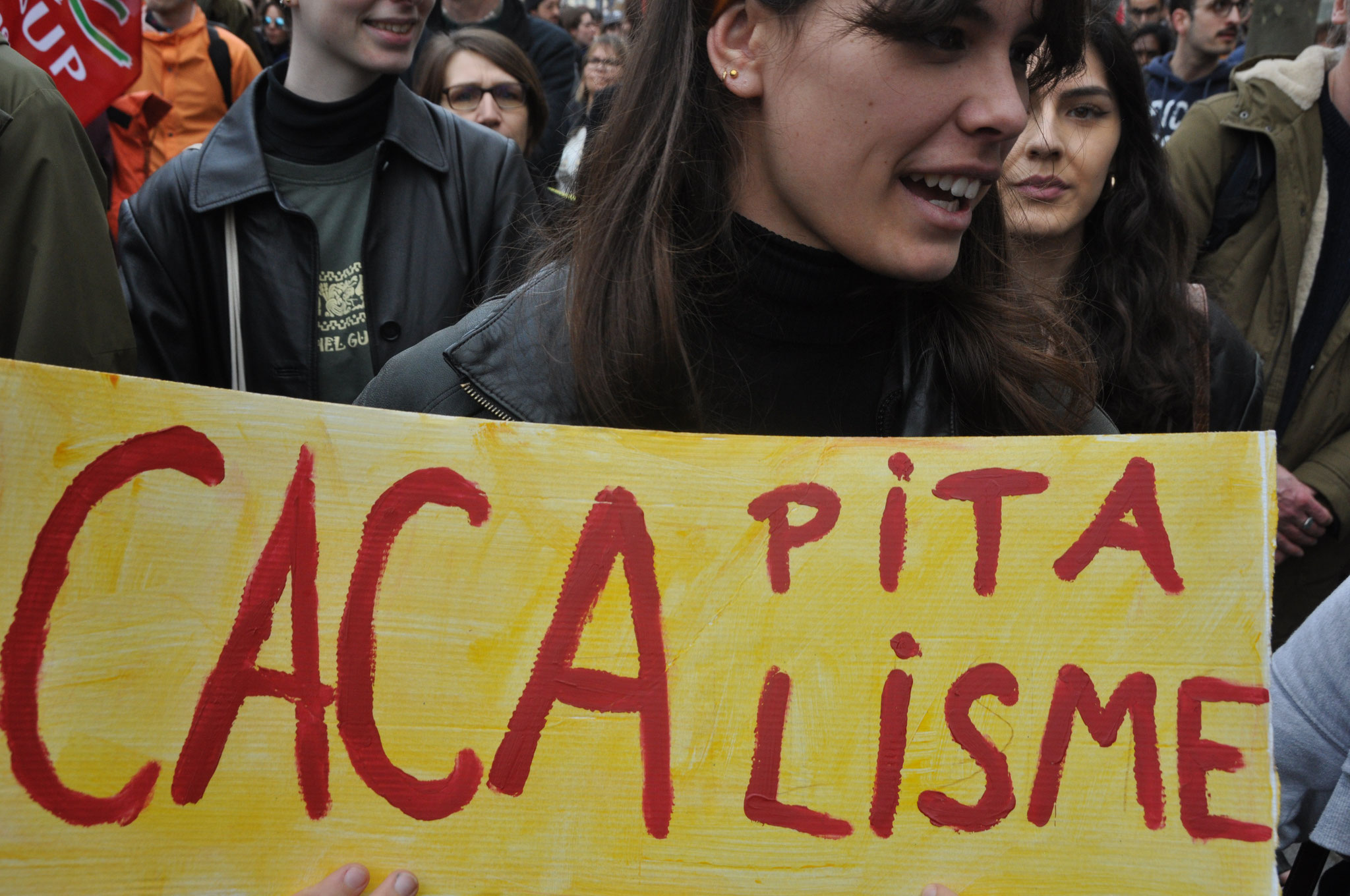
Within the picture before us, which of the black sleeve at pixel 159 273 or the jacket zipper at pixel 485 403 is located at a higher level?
the jacket zipper at pixel 485 403

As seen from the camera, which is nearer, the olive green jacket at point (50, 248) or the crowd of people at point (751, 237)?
the crowd of people at point (751, 237)

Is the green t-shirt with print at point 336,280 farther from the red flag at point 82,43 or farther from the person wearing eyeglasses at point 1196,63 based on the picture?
the person wearing eyeglasses at point 1196,63

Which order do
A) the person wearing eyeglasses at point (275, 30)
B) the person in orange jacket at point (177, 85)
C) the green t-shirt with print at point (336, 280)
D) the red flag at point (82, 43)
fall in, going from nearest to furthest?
the green t-shirt with print at point (336, 280) < the red flag at point (82, 43) < the person in orange jacket at point (177, 85) < the person wearing eyeglasses at point (275, 30)

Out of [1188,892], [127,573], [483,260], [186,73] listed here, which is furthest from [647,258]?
[186,73]

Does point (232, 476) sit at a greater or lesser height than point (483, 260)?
greater

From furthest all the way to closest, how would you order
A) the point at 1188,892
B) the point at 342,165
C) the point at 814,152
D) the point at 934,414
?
the point at 342,165 < the point at 934,414 < the point at 814,152 < the point at 1188,892

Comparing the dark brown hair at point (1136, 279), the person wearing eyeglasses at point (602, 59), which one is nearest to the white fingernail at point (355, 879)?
the dark brown hair at point (1136, 279)

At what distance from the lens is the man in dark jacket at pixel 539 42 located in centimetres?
524

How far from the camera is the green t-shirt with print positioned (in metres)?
2.53

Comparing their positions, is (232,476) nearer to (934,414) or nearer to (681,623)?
(681,623)

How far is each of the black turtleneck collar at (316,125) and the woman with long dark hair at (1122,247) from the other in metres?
1.39

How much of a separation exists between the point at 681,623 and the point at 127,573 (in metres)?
0.55

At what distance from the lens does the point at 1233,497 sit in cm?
124

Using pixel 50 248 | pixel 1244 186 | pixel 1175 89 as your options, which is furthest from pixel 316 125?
pixel 1175 89
